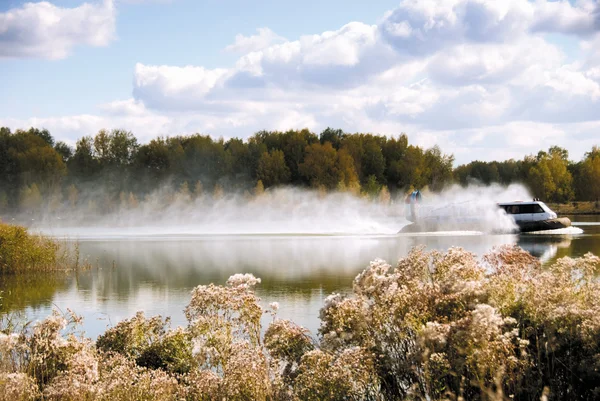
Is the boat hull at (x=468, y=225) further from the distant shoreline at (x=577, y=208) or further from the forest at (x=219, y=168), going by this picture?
the distant shoreline at (x=577, y=208)

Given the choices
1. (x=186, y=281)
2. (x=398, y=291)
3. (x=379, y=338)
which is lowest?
(x=186, y=281)

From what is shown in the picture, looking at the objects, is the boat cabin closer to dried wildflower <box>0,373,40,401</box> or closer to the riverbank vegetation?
the riverbank vegetation

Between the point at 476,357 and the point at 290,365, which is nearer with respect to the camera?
the point at 476,357

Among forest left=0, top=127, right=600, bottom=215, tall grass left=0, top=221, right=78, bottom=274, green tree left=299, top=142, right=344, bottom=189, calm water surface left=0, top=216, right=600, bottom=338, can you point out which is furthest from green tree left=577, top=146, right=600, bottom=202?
tall grass left=0, top=221, right=78, bottom=274

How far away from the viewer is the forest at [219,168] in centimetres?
8900

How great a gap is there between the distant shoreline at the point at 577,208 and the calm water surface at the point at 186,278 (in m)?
64.0

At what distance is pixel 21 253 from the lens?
2486 cm

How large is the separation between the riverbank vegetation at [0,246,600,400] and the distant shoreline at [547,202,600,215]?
95861 millimetres

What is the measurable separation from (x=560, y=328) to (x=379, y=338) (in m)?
2.03

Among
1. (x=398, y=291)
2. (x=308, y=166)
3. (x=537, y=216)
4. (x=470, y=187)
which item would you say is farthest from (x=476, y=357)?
(x=470, y=187)

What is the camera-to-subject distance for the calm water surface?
17.2m

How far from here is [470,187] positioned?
409 feet

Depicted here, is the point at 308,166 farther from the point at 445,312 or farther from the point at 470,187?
the point at 445,312

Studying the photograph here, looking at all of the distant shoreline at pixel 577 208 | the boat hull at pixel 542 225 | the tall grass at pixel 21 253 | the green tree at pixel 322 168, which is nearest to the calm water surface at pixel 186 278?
the tall grass at pixel 21 253
